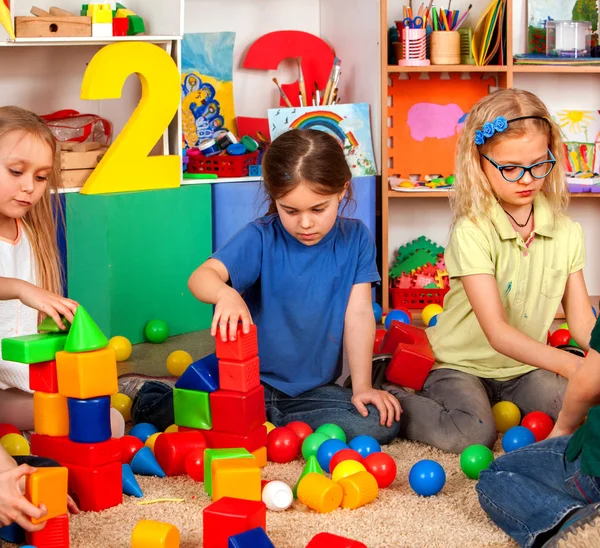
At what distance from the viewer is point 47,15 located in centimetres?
230

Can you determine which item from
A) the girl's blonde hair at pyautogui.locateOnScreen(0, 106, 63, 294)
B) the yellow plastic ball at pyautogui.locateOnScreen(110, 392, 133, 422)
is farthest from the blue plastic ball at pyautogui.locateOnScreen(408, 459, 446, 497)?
the girl's blonde hair at pyautogui.locateOnScreen(0, 106, 63, 294)

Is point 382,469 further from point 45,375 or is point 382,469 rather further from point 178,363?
point 178,363

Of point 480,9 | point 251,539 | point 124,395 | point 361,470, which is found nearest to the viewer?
point 251,539

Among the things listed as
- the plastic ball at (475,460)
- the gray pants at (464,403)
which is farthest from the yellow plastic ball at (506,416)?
the plastic ball at (475,460)

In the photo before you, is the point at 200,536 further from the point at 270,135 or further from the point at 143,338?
the point at 270,135

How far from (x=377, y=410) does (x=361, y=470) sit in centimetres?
26

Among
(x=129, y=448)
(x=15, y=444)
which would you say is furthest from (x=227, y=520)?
(x=15, y=444)

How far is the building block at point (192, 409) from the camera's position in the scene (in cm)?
145

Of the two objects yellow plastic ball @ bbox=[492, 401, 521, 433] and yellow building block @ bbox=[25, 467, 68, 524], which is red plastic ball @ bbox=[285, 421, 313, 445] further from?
yellow building block @ bbox=[25, 467, 68, 524]

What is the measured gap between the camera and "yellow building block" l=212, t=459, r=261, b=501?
1233 mm

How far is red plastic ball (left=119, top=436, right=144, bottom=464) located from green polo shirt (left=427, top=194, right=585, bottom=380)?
61 centimetres

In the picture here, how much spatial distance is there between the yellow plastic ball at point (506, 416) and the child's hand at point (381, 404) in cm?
19

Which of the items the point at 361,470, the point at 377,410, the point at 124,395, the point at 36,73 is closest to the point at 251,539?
the point at 361,470

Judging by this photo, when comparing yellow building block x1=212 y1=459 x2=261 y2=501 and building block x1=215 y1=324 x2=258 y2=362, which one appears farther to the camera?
building block x1=215 y1=324 x2=258 y2=362
